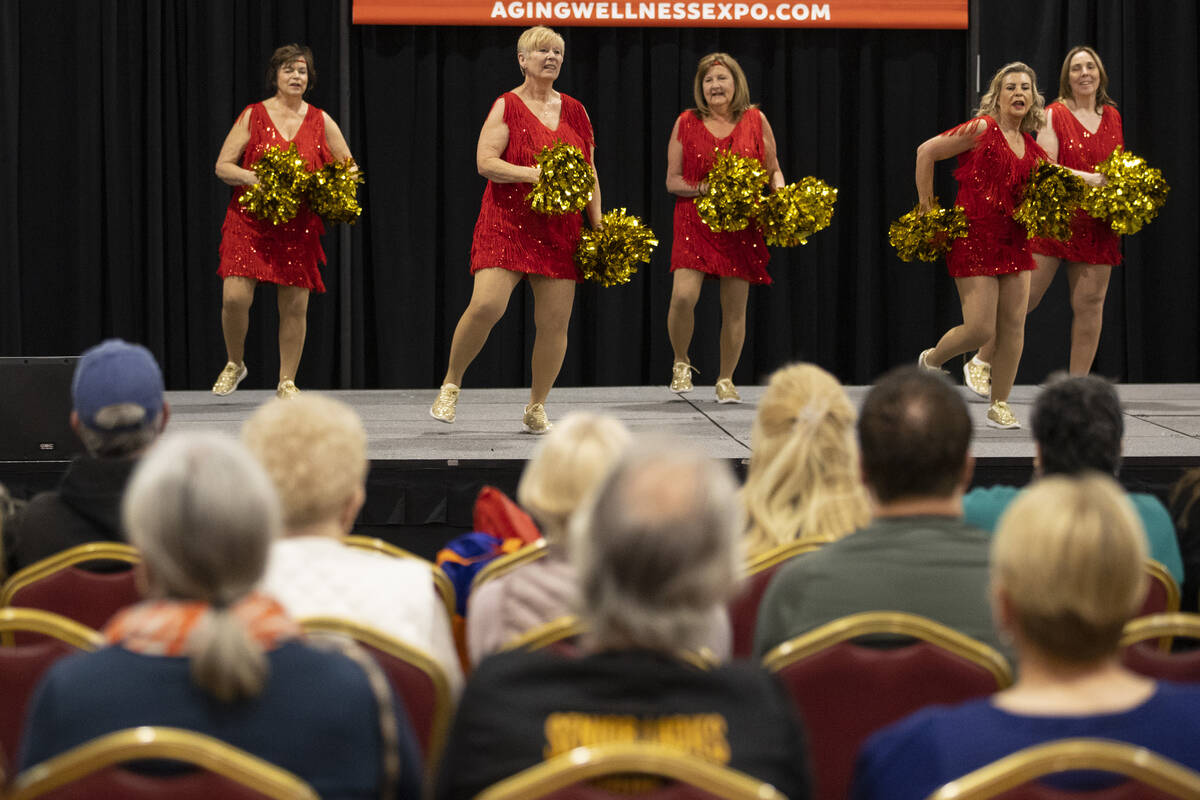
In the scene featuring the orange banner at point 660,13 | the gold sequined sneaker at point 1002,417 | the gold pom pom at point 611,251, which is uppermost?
the orange banner at point 660,13

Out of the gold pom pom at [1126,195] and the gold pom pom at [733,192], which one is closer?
the gold pom pom at [1126,195]

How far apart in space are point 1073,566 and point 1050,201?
18.9 feet

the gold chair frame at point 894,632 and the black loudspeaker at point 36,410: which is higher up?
the black loudspeaker at point 36,410

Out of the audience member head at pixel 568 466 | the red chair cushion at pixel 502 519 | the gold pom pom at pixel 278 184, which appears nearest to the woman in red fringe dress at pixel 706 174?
the gold pom pom at pixel 278 184

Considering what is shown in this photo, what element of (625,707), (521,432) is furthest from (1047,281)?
(625,707)

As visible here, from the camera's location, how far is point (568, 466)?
8.04 ft

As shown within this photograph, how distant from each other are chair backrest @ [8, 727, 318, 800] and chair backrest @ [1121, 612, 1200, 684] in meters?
1.26

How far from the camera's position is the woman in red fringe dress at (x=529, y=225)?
6.66 m

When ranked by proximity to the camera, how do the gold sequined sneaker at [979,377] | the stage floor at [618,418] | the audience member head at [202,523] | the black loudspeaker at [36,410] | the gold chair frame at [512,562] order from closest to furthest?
the audience member head at [202,523] → the gold chair frame at [512,562] → the black loudspeaker at [36,410] → the stage floor at [618,418] → the gold sequined sneaker at [979,377]

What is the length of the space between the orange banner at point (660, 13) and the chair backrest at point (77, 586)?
23.6 feet

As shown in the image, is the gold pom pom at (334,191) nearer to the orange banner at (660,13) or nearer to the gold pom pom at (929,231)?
the orange banner at (660,13)

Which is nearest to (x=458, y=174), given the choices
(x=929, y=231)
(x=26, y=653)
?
(x=929, y=231)

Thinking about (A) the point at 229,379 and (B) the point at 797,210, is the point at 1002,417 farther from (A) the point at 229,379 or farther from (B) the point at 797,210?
(A) the point at 229,379

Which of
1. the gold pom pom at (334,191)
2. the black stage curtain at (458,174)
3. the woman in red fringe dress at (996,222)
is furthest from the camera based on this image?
the black stage curtain at (458,174)
